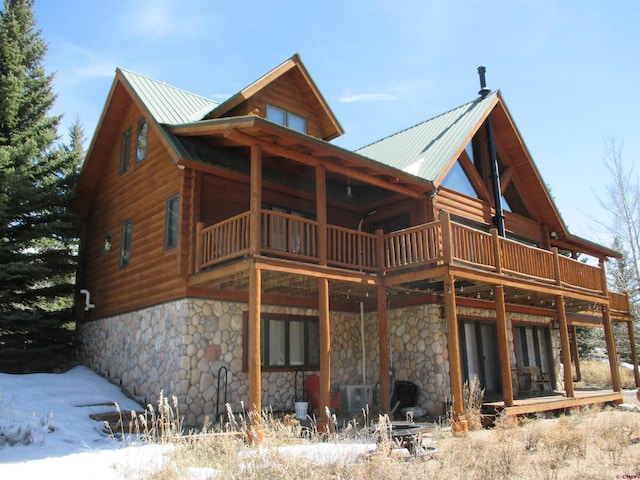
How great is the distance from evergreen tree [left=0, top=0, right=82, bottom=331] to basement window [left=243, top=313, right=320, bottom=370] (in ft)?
23.9

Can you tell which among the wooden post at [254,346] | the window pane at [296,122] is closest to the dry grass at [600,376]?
the window pane at [296,122]

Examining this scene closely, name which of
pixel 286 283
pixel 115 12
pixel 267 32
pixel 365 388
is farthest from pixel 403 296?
pixel 115 12

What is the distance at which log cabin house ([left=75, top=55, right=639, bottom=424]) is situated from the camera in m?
12.3

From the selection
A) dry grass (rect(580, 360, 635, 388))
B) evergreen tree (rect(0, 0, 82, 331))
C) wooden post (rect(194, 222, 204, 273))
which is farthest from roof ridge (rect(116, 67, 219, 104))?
dry grass (rect(580, 360, 635, 388))

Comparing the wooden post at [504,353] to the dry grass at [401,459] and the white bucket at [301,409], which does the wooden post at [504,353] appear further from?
the white bucket at [301,409]

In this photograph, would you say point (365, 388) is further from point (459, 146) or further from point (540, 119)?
point (540, 119)

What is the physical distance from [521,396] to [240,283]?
9.48m

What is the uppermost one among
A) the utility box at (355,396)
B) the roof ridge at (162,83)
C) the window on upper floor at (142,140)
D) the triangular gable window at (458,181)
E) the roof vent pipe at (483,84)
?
the roof vent pipe at (483,84)

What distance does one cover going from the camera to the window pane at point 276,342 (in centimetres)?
1409

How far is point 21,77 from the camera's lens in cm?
1950

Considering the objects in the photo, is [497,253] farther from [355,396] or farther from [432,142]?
[355,396]

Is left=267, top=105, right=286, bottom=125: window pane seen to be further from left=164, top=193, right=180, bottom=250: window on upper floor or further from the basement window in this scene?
the basement window

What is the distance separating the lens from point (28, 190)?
16.6 m

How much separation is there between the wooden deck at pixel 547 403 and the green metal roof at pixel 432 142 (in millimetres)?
5922
